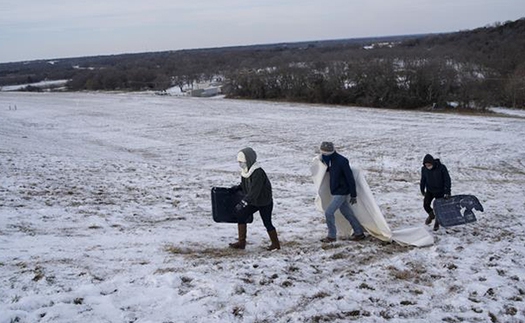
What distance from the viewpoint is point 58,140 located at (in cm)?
3042

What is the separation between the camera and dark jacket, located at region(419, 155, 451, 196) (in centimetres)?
984

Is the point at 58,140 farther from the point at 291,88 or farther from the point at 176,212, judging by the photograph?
the point at 291,88

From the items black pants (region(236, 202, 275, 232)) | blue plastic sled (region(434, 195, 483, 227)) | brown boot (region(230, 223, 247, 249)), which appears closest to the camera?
black pants (region(236, 202, 275, 232))

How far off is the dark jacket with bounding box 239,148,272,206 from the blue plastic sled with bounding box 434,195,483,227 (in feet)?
12.9

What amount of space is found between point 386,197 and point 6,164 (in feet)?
43.7

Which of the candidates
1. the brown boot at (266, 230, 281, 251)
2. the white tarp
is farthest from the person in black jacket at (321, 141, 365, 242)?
the brown boot at (266, 230, 281, 251)

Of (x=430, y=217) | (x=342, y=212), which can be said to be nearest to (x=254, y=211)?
(x=342, y=212)

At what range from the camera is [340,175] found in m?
8.80

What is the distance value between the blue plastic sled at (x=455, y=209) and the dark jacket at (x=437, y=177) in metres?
0.26

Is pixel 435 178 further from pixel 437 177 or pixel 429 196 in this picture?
pixel 429 196

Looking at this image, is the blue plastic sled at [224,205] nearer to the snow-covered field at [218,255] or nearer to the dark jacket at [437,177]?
the snow-covered field at [218,255]

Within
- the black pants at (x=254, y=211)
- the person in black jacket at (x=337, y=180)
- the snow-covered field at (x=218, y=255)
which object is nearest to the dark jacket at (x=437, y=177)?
the snow-covered field at (x=218, y=255)

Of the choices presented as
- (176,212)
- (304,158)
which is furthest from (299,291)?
(304,158)

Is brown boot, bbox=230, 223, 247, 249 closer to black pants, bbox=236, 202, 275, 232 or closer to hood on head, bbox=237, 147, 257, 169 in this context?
black pants, bbox=236, 202, 275, 232
